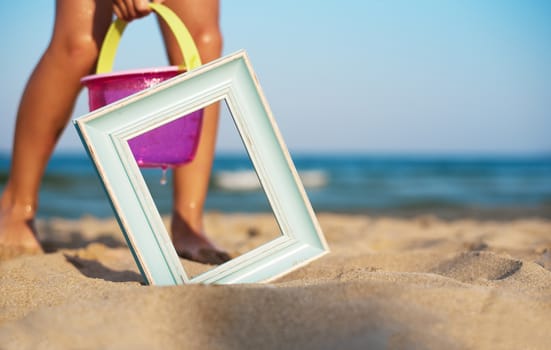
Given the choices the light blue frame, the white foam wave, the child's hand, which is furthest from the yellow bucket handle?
the white foam wave

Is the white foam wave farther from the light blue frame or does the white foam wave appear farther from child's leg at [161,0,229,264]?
the light blue frame

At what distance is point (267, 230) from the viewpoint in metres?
3.48

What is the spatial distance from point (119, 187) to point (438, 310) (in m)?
0.67

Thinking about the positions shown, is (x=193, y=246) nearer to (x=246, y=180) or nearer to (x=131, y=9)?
(x=131, y=9)

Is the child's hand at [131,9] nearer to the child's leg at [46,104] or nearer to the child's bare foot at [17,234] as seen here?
the child's leg at [46,104]

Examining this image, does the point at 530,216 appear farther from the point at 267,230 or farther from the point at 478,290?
the point at 478,290

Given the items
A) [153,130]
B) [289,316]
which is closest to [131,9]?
[153,130]

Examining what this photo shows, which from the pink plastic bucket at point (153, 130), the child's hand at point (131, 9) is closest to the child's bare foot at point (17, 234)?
the pink plastic bucket at point (153, 130)

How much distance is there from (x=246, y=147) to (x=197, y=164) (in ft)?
2.64

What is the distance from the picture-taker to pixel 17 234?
77.9 inches

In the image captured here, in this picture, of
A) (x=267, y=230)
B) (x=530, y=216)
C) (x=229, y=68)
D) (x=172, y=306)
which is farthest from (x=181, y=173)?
(x=530, y=216)

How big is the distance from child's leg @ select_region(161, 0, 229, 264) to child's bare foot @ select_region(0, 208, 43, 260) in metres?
0.48

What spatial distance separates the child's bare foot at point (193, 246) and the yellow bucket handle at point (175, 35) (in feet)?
2.01

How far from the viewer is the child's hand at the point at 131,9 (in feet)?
5.10
